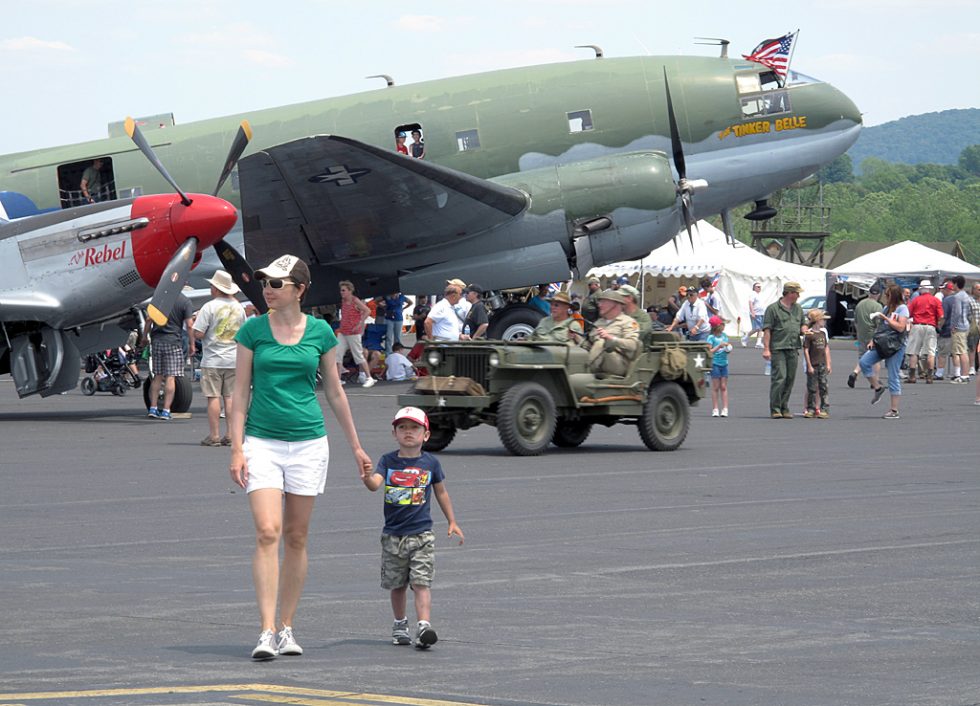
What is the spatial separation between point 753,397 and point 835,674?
22.1 meters

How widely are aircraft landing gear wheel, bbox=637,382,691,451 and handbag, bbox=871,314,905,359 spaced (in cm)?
666

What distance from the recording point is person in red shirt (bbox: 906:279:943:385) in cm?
3353

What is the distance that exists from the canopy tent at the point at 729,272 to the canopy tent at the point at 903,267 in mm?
1613

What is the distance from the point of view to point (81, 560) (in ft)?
34.0

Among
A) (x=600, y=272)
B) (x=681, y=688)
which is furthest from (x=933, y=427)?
(x=600, y=272)

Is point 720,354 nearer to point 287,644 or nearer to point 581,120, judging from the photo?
point 581,120

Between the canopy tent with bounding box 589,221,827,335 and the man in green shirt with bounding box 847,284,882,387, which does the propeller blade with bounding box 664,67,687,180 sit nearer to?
the man in green shirt with bounding box 847,284,882,387

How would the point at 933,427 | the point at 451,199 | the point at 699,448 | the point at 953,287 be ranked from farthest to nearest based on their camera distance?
the point at 953,287 → the point at 451,199 → the point at 933,427 → the point at 699,448

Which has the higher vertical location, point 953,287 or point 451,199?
point 451,199

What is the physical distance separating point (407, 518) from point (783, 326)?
15974mm

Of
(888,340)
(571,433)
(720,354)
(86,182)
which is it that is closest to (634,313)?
(571,433)

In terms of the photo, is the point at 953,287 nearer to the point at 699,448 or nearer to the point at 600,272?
the point at 699,448

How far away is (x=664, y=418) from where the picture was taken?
60.3 feet

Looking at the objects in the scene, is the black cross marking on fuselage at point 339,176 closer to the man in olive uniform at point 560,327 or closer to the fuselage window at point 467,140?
the fuselage window at point 467,140
